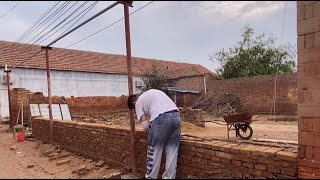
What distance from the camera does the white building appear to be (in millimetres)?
20422

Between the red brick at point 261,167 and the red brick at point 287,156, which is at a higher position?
the red brick at point 287,156

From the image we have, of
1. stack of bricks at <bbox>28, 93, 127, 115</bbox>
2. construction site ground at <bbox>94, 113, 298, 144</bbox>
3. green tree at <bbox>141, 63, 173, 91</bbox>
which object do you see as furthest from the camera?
green tree at <bbox>141, 63, 173, 91</bbox>

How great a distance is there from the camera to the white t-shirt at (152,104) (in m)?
4.74

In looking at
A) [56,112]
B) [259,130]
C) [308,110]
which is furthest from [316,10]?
[56,112]

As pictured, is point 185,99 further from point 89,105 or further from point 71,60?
point 71,60

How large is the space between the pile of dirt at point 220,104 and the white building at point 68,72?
4771mm

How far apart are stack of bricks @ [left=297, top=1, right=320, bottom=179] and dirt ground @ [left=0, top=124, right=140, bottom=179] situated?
304 cm

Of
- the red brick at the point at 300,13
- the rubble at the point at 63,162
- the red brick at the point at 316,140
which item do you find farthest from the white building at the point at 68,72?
the red brick at the point at 316,140

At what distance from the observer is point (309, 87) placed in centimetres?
388

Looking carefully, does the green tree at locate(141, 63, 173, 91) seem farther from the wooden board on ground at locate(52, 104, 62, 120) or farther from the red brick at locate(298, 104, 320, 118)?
the red brick at locate(298, 104, 320, 118)

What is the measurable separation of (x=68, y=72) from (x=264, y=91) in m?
14.2

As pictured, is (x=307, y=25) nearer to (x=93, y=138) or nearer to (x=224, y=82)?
(x=93, y=138)

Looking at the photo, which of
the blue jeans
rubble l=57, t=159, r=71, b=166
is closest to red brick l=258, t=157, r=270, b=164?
the blue jeans

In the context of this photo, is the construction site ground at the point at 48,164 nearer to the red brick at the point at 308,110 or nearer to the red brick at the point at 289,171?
the red brick at the point at 289,171
